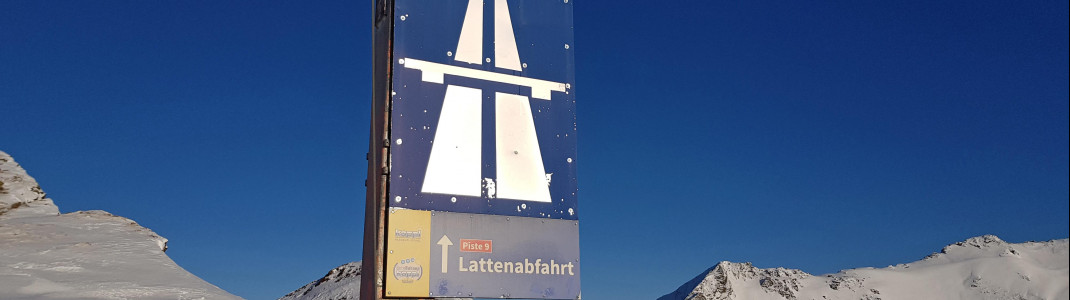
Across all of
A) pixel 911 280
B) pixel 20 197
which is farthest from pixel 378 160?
pixel 911 280

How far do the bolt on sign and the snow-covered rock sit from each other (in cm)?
729

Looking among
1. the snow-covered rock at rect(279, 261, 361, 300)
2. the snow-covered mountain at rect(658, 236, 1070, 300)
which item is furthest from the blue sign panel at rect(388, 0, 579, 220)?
the snow-covered mountain at rect(658, 236, 1070, 300)

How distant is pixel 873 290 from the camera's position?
3585 inches

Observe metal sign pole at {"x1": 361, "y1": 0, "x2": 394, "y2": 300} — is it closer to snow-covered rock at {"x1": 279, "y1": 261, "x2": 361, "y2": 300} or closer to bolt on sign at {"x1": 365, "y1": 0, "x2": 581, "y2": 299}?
bolt on sign at {"x1": 365, "y1": 0, "x2": 581, "y2": 299}

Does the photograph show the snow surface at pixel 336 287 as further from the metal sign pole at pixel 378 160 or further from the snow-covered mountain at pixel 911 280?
the snow-covered mountain at pixel 911 280

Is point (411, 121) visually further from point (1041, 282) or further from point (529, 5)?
point (1041, 282)

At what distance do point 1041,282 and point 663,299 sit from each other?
137 feet

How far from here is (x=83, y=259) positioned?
8805 millimetres

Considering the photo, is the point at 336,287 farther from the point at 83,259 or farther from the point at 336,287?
the point at 83,259

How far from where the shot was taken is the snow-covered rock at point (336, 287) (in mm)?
12242

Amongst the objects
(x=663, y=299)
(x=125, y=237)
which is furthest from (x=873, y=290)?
(x=125, y=237)

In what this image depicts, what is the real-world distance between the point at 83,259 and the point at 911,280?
97.1 m

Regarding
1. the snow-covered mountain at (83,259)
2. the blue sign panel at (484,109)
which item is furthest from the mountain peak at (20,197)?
the blue sign panel at (484,109)

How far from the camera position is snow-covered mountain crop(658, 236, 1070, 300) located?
88438mm
